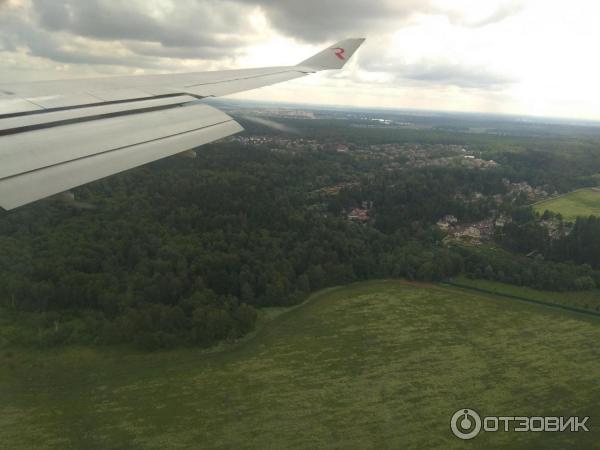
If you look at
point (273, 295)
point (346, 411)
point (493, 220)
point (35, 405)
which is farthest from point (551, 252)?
point (35, 405)

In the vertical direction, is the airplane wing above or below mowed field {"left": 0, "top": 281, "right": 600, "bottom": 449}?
above

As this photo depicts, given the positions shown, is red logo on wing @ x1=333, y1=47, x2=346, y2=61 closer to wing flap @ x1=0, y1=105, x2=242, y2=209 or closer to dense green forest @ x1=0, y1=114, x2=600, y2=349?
wing flap @ x1=0, y1=105, x2=242, y2=209

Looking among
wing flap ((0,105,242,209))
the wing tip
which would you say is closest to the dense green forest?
wing flap ((0,105,242,209))

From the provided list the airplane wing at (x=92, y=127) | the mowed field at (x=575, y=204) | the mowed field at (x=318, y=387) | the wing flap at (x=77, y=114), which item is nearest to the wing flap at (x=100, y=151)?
the airplane wing at (x=92, y=127)

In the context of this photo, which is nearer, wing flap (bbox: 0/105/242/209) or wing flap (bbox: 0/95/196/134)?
wing flap (bbox: 0/105/242/209)

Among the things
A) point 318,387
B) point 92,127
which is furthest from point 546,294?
point 92,127

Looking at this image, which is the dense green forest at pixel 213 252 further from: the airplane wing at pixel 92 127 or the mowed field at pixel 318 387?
the mowed field at pixel 318 387
